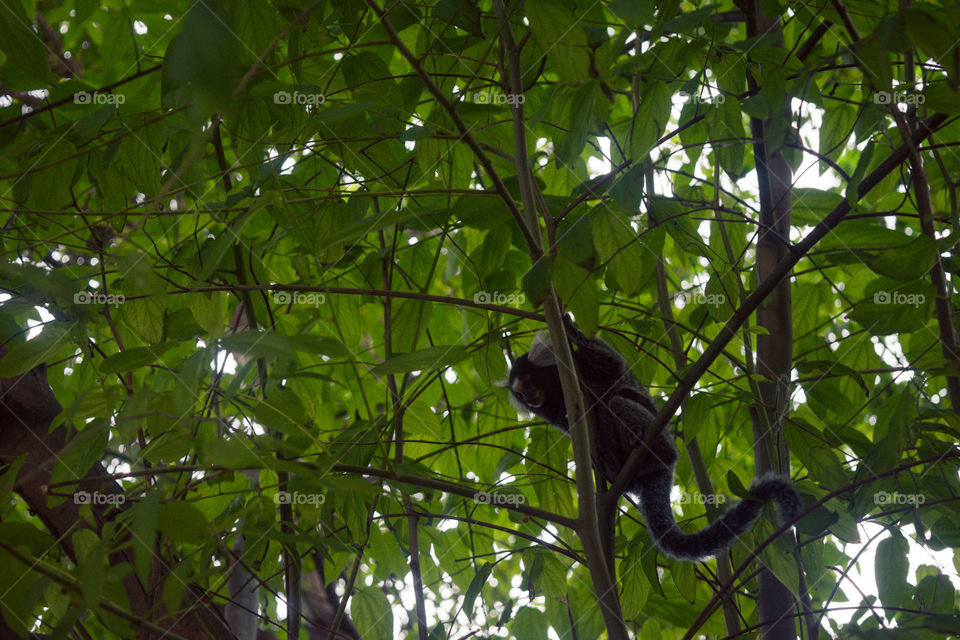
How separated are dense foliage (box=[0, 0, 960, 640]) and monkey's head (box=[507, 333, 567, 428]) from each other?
0.23 m

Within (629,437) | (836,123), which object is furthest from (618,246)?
(629,437)

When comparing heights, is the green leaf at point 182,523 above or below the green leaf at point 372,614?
below

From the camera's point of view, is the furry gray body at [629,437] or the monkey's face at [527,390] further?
the monkey's face at [527,390]

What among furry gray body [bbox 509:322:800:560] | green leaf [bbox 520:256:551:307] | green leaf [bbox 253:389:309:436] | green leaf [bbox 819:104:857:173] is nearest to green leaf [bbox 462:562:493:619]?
furry gray body [bbox 509:322:800:560]

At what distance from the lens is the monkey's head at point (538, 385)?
234cm

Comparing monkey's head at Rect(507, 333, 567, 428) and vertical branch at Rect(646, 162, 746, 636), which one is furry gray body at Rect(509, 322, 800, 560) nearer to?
monkey's head at Rect(507, 333, 567, 428)

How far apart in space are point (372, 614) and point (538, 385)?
1059mm

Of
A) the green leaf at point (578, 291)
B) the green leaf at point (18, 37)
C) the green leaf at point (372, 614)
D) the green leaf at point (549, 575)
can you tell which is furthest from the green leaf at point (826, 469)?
the green leaf at point (18, 37)

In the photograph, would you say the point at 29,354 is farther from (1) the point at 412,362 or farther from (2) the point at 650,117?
(2) the point at 650,117

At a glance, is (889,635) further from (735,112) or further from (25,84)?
(25,84)

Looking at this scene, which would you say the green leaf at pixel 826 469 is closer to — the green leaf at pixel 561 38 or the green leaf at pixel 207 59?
the green leaf at pixel 561 38

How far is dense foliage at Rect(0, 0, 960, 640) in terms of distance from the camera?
92cm

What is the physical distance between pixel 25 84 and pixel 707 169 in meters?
3.22

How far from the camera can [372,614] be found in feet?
4.89
